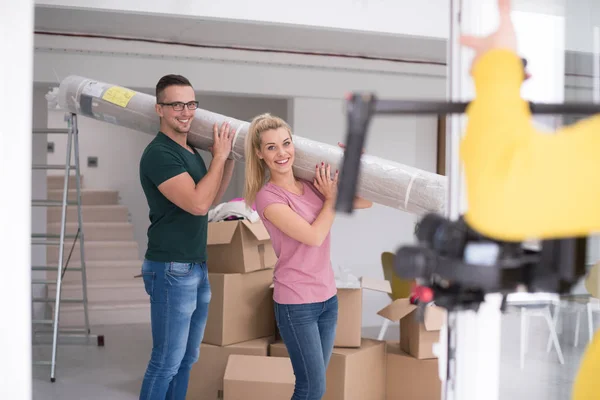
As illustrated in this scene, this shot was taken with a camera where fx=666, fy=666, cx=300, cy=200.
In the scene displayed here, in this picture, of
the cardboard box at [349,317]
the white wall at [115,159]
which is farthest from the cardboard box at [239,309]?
the white wall at [115,159]

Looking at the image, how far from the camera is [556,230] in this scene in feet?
2.66

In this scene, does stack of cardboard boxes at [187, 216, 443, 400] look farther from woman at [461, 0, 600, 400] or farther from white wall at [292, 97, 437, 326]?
woman at [461, 0, 600, 400]

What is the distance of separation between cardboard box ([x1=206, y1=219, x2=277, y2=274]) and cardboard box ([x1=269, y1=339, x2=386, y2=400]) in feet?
1.47

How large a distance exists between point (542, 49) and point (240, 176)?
649 cm

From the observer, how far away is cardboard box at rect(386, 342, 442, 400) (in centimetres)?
336

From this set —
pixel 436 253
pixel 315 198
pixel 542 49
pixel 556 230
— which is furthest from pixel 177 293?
pixel 556 230

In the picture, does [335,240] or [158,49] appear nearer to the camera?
[158,49]

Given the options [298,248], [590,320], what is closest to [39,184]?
[298,248]

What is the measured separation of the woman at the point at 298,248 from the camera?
2.24 metres

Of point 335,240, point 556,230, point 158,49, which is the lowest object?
point 335,240

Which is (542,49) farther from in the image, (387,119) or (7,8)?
(387,119)

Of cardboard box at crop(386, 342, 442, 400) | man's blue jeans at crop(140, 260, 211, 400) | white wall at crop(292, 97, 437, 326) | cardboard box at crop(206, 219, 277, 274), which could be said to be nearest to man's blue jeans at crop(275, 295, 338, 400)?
man's blue jeans at crop(140, 260, 211, 400)

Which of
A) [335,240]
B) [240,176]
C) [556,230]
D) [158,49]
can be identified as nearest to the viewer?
[556,230]

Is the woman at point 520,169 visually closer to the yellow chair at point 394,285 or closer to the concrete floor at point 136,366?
the concrete floor at point 136,366
